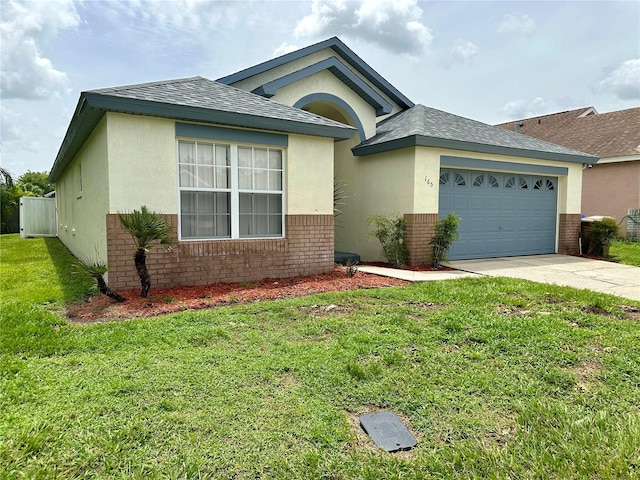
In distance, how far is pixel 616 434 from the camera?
2.78 m

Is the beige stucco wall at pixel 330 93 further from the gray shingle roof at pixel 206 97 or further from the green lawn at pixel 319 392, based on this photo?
the green lawn at pixel 319 392

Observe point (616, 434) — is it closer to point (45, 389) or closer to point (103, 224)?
point (45, 389)

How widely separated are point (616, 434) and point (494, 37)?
1119 centimetres

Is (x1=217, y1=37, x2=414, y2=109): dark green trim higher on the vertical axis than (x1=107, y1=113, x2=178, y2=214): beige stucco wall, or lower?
higher

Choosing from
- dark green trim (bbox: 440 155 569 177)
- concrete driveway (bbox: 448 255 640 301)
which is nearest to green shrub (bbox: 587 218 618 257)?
concrete driveway (bbox: 448 255 640 301)

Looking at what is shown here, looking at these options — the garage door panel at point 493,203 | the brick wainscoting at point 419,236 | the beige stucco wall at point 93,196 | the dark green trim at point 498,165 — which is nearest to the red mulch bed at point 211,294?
the beige stucco wall at point 93,196

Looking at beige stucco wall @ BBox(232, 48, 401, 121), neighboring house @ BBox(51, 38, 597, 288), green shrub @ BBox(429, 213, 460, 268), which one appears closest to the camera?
neighboring house @ BBox(51, 38, 597, 288)

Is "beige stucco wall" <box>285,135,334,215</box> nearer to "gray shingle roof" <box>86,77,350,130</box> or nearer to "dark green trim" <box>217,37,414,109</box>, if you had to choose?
"gray shingle roof" <box>86,77,350,130</box>

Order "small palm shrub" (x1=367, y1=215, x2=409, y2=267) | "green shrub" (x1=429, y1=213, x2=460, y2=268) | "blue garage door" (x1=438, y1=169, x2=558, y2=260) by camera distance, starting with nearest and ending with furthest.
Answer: "green shrub" (x1=429, y1=213, x2=460, y2=268) < "small palm shrub" (x1=367, y1=215, x2=409, y2=267) < "blue garage door" (x1=438, y1=169, x2=558, y2=260)

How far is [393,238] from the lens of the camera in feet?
34.4

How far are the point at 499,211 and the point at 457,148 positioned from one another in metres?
2.89

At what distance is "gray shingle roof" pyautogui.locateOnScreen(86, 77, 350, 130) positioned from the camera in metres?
7.04

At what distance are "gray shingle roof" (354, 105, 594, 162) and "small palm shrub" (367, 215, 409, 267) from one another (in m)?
2.03

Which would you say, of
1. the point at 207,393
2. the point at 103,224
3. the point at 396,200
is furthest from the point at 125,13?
the point at 207,393
